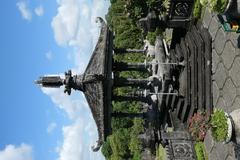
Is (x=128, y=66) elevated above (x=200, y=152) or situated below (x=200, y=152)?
above

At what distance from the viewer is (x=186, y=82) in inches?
786

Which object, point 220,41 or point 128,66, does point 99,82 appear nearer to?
point 128,66

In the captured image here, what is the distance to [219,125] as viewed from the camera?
1373 cm

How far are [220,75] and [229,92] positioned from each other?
0.98 metres

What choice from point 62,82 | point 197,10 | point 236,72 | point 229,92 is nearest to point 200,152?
point 229,92

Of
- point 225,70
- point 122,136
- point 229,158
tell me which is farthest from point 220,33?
point 122,136

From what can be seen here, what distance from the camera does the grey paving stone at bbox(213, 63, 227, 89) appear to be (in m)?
17.5

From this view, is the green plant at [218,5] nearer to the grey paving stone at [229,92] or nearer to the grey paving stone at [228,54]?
the grey paving stone at [228,54]

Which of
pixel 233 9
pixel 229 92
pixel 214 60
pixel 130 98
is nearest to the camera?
pixel 233 9

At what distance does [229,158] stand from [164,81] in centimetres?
623

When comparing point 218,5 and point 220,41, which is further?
Result: point 220,41

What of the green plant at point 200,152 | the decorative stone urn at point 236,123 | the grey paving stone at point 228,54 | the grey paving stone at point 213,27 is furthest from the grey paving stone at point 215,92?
the decorative stone urn at point 236,123

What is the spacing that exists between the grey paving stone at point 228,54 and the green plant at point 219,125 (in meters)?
3.51

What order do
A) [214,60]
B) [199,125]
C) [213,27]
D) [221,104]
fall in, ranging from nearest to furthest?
[199,125] → [221,104] → [214,60] → [213,27]
